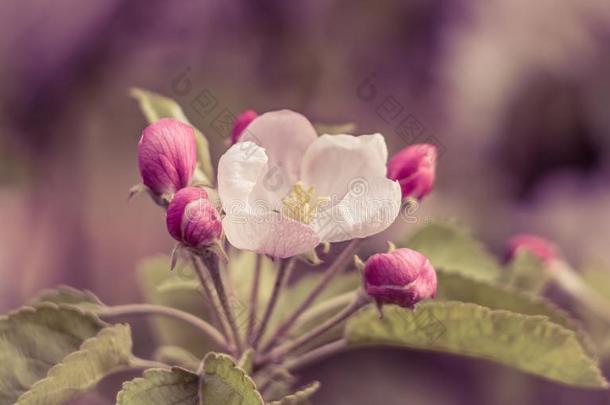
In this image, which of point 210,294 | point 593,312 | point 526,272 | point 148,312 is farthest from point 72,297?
point 593,312

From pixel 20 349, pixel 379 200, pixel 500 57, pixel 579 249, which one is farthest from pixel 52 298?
pixel 500 57

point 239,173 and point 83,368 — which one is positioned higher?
point 239,173

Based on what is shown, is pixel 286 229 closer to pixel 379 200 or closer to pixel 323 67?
pixel 379 200

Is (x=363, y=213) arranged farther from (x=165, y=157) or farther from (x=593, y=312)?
(x=593, y=312)

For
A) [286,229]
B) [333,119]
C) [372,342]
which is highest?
[333,119]

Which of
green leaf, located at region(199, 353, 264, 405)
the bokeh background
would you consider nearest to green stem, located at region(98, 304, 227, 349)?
green leaf, located at region(199, 353, 264, 405)

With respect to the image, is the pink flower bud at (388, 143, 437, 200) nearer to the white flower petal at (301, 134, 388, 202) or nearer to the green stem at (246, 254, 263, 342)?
the white flower petal at (301, 134, 388, 202)
